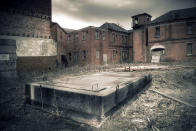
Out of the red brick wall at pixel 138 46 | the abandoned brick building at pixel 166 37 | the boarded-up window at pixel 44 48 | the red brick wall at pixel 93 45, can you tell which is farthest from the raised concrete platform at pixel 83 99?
the red brick wall at pixel 138 46

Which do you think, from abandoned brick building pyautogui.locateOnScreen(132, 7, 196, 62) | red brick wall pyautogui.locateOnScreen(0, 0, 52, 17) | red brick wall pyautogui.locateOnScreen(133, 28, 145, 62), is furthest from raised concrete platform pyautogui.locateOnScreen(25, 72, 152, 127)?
red brick wall pyautogui.locateOnScreen(133, 28, 145, 62)

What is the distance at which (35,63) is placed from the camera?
13.8 meters

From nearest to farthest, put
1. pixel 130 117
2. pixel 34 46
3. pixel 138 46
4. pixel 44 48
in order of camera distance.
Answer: pixel 130 117 → pixel 34 46 → pixel 44 48 → pixel 138 46

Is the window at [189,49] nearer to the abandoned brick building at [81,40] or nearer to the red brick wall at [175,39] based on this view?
the abandoned brick building at [81,40]

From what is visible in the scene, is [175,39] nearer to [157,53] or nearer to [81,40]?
[157,53]

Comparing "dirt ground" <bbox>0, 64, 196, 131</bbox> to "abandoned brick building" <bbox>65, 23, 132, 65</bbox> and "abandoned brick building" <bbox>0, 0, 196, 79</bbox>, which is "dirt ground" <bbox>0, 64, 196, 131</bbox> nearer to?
"abandoned brick building" <bbox>0, 0, 196, 79</bbox>

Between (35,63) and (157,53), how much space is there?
58.6 feet

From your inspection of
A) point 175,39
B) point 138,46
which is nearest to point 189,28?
point 175,39

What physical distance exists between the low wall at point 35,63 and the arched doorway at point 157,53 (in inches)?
600

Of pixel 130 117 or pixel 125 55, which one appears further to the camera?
pixel 125 55

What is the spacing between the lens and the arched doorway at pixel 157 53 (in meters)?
20.9

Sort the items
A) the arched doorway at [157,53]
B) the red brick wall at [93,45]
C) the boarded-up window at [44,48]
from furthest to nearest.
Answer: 1. the arched doorway at [157,53]
2. the red brick wall at [93,45]
3. the boarded-up window at [44,48]

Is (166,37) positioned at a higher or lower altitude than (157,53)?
higher

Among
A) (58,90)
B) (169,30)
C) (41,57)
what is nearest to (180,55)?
(169,30)
